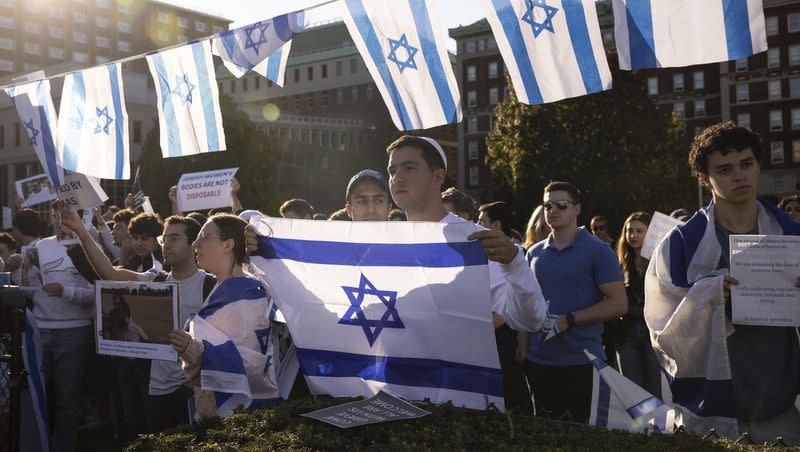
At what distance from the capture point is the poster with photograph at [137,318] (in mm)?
4691

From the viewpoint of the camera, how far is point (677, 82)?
74.4 meters

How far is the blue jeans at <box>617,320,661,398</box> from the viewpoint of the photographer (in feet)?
25.2

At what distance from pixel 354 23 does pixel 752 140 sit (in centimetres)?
271

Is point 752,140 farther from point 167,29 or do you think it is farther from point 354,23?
point 167,29

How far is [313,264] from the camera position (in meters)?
3.97

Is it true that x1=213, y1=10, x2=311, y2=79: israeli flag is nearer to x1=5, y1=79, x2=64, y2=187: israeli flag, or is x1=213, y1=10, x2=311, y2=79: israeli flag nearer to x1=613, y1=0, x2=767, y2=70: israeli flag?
x1=5, y1=79, x2=64, y2=187: israeli flag

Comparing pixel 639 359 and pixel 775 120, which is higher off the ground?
pixel 775 120

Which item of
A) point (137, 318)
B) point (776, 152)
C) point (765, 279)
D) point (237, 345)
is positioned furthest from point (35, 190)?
point (776, 152)

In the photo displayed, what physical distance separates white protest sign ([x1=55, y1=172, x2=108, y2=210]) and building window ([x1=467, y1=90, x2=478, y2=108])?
75.3 meters

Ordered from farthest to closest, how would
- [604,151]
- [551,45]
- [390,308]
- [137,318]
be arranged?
1. [604,151]
2. [137,318]
3. [551,45]
4. [390,308]

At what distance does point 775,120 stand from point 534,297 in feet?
248

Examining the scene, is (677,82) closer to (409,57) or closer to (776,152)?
(776,152)

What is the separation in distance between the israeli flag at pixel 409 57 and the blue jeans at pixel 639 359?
349 centimetres

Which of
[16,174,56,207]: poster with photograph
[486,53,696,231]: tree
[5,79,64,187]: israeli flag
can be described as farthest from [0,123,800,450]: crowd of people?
[486,53,696,231]: tree
